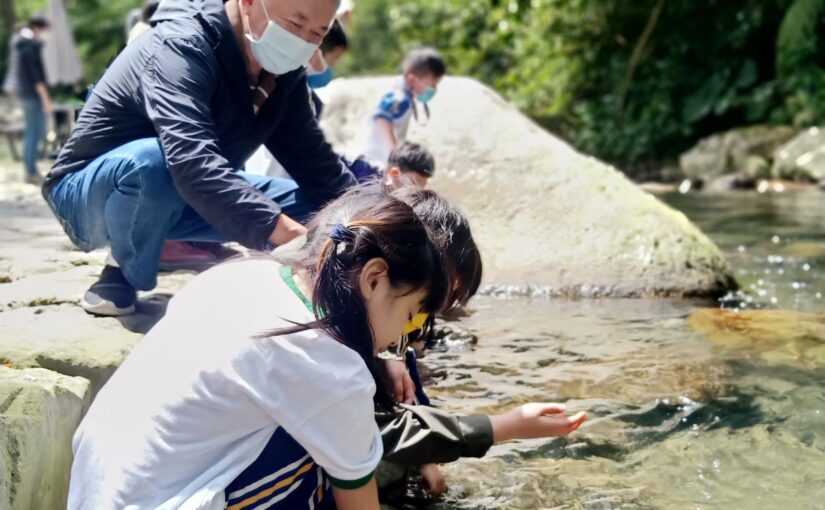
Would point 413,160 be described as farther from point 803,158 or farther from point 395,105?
point 803,158

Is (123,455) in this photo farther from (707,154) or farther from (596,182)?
(707,154)

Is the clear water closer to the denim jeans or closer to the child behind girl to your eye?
the child behind girl

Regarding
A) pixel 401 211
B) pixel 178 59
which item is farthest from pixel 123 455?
pixel 178 59

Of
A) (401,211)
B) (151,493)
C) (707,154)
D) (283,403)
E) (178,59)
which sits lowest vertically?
(707,154)

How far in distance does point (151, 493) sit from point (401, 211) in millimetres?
606

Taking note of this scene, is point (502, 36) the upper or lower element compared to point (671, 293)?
upper

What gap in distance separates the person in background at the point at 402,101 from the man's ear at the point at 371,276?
3547 mm

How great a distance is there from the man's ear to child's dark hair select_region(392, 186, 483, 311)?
Answer: 155 millimetres

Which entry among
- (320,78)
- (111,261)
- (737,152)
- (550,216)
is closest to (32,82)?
(320,78)

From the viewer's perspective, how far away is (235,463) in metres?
1.61

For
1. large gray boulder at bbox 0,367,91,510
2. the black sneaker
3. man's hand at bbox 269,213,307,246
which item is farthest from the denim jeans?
large gray boulder at bbox 0,367,91,510

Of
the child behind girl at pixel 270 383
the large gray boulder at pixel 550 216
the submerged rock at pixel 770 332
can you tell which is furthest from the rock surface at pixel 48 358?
the submerged rock at pixel 770 332

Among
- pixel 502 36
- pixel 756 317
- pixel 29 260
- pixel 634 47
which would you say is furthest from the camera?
pixel 502 36

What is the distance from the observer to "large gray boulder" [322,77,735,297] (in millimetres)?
4645
